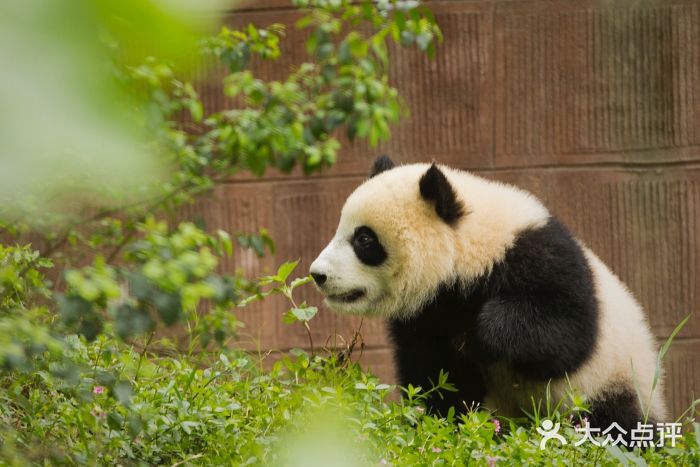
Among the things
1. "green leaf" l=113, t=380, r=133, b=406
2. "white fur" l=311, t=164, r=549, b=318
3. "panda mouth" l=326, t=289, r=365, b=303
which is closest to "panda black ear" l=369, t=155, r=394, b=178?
"white fur" l=311, t=164, r=549, b=318

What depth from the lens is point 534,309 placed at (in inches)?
126

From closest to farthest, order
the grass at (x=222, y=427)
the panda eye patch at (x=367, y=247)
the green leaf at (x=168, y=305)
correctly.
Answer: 1. the green leaf at (x=168, y=305)
2. the grass at (x=222, y=427)
3. the panda eye patch at (x=367, y=247)

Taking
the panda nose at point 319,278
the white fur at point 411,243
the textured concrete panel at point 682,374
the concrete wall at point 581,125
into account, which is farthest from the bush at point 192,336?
the textured concrete panel at point 682,374

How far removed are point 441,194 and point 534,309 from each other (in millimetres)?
539

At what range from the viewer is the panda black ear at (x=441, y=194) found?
3.34 metres

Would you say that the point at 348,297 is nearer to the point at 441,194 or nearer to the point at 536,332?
the point at 441,194

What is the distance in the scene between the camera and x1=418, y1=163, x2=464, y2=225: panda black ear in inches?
132

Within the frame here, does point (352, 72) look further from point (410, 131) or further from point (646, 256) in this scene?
point (646, 256)

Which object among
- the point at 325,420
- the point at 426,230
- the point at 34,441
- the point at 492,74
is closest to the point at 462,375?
the point at 426,230

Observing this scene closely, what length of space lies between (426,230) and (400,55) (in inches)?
71.6

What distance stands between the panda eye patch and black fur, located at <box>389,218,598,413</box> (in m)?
0.27

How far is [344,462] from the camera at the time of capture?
52 centimetres

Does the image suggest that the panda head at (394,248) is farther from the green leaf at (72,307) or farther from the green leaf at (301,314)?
the green leaf at (72,307)

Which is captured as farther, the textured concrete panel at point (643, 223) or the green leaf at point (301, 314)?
the textured concrete panel at point (643, 223)
